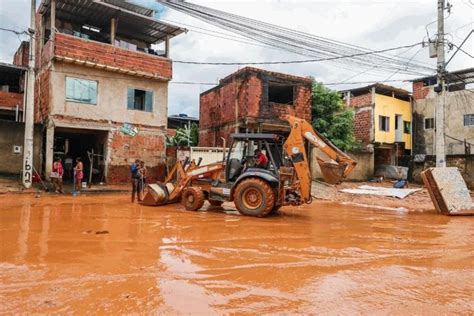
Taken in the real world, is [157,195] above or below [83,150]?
below

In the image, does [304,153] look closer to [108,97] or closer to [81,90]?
[108,97]

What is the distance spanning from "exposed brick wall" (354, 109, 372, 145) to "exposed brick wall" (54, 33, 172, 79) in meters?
15.1

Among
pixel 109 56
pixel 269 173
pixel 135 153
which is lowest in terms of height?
pixel 269 173

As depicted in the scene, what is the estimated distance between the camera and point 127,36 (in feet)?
69.8

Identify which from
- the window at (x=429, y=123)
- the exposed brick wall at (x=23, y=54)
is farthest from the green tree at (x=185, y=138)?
the window at (x=429, y=123)

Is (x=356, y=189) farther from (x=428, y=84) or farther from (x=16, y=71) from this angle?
(x=16, y=71)

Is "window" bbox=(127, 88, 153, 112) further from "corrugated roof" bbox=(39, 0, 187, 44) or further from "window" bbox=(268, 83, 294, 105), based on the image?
"window" bbox=(268, 83, 294, 105)

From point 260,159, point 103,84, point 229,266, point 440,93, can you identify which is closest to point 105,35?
point 103,84

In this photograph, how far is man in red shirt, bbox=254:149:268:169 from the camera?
10.1 meters

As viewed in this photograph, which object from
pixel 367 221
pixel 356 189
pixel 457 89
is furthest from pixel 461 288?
pixel 457 89

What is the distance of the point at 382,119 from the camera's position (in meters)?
27.9

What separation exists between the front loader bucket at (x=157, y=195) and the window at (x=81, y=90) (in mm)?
8631

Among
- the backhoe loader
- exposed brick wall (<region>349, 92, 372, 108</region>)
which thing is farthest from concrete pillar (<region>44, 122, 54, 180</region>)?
exposed brick wall (<region>349, 92, 372, 108</region>)

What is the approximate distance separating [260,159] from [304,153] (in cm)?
120
